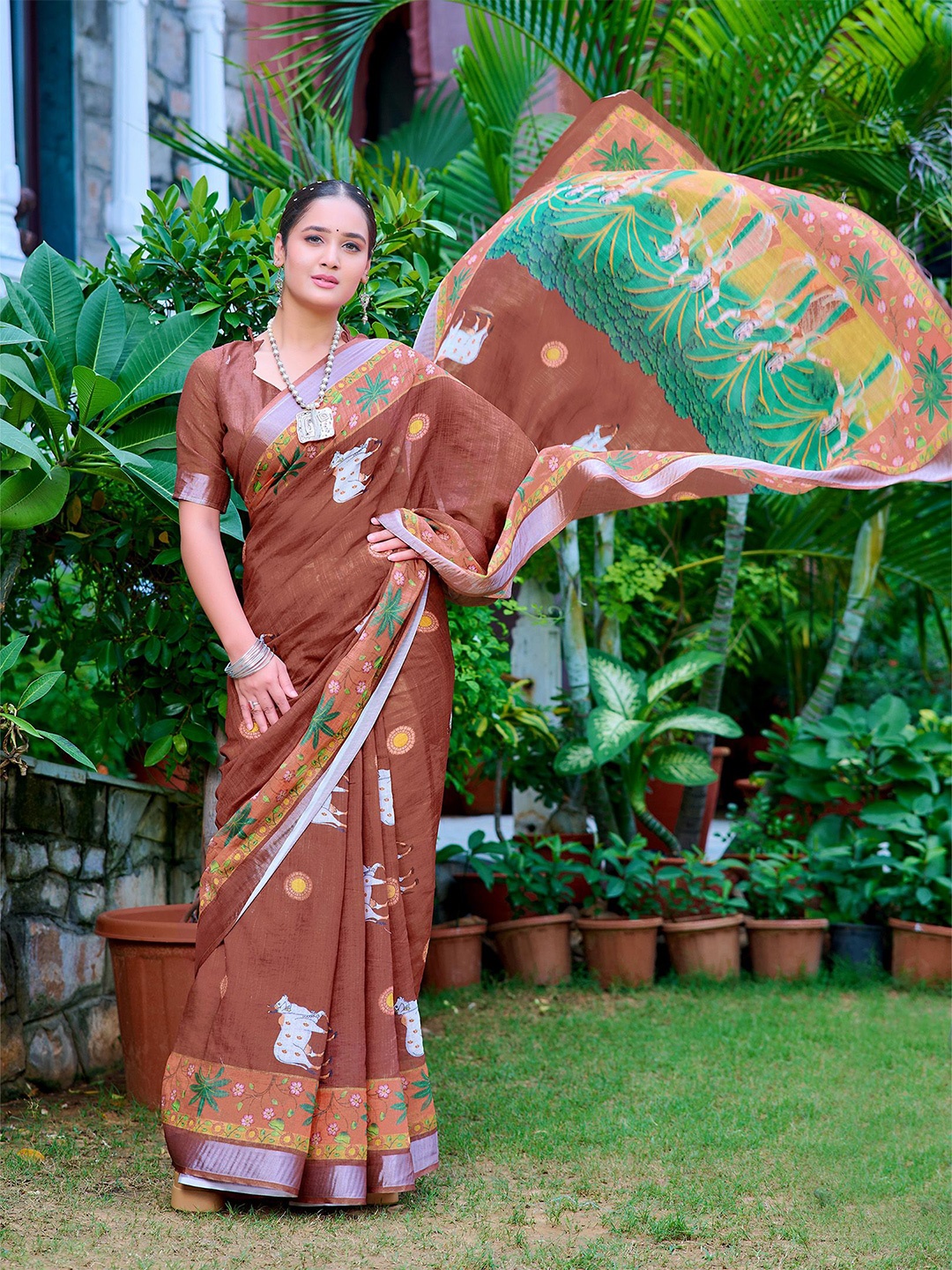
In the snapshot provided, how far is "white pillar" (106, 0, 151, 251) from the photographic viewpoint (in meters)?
5.79

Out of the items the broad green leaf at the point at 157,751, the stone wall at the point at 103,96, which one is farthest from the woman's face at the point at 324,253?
the stone wall at the point at 103,96

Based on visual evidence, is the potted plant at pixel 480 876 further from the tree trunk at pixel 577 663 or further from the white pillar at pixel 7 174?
the white pillar at pixel 7 174

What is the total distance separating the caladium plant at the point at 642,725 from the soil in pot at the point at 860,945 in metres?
0.79

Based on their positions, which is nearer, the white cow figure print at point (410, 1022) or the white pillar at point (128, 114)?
the white cow figure print at point (410, 1022)

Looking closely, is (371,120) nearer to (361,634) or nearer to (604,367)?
(604,367)

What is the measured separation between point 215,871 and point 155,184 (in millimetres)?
4898

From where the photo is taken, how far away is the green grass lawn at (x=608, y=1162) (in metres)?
2.46

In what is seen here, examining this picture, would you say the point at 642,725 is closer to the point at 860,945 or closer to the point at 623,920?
the point at 623,920

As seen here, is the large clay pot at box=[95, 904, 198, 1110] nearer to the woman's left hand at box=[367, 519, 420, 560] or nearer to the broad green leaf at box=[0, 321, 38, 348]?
the woman's left hand at box=[367, 519, 420, 560]

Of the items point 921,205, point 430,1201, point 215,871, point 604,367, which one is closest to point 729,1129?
point 430,1201

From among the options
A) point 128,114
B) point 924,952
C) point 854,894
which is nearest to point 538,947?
point 854,894

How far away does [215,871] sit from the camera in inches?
106

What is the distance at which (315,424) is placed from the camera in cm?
263

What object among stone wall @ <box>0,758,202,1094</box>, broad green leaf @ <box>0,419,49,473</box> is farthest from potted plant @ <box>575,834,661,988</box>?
broad green leaf @ <box>0,419,49,473</box>
